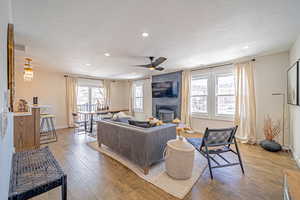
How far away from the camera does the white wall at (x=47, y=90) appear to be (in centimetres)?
451

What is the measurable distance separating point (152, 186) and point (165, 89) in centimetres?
399

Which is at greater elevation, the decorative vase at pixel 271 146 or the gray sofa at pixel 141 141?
the gray sofa at pixel 141 141

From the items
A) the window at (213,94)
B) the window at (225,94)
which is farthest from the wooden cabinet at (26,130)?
the window at (225,94)

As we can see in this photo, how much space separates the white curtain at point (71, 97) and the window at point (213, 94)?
494cm

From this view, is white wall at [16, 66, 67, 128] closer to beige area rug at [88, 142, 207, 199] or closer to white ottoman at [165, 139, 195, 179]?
beige area rug at [88, 142, 207, 199]

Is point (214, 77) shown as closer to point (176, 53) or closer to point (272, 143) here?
point (176, 53)

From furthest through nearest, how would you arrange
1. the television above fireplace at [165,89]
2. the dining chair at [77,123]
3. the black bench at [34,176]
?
1. the television above fireplace at [165,89]
2. the dining chair at [77,123]
3. the black bench at [34,176]

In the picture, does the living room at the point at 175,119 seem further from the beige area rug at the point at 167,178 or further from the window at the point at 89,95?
the window at the point at 89,95

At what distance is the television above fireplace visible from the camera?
5.18 m

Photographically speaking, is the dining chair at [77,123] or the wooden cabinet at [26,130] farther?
the dining chair at [77,123]

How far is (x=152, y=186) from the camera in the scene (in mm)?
1877

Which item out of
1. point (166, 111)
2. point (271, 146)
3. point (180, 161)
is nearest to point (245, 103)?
point (271, 146)

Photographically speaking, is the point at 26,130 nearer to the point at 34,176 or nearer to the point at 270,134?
the point at 34,176

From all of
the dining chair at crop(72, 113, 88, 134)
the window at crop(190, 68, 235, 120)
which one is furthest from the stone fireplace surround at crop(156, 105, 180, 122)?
the dining chair at crop(72, 113, 88, 134)
